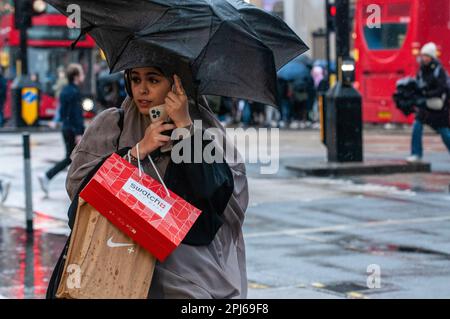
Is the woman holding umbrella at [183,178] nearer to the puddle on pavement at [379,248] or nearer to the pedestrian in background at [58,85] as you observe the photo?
the puddle on pavement at [379,248]

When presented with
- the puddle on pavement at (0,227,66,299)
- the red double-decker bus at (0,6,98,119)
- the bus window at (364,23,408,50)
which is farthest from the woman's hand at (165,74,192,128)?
the red double-decker bus at (0,6,98,119)

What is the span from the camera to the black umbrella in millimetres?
3896

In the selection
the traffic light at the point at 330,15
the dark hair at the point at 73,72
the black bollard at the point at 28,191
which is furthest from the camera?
the traffic light at the point at 330,15

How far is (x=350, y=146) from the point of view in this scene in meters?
17.9

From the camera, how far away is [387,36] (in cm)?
3062

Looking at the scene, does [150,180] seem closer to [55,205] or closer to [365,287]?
[365,287]

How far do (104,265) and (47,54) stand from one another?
3321 centimetres

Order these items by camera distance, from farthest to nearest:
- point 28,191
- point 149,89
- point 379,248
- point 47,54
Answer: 1. point 47,54
2. point 28,191
3. point 379,248
4. point 149,89

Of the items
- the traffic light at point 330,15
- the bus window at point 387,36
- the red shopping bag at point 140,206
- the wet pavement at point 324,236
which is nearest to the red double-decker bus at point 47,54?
the bus window at point 387,36

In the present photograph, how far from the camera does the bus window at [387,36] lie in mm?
30000

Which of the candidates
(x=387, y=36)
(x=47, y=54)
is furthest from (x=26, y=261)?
(x=47, y=54)

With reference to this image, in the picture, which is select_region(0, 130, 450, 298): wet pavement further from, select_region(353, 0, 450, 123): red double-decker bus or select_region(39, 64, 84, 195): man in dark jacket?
select_region(353, 0, 450, 123): red double-decker bus

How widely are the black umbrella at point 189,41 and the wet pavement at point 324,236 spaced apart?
4.26m

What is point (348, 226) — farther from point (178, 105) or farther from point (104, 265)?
point (104, 265)
